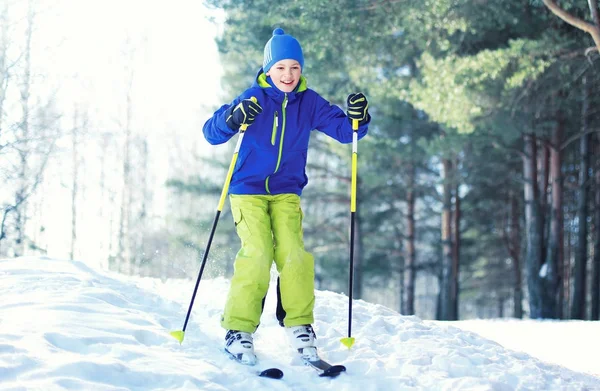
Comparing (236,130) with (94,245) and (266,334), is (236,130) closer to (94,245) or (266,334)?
(266,334)

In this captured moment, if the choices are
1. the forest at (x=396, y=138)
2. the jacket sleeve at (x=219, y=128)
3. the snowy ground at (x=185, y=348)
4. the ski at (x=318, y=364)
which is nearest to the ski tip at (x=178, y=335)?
the snowy ground at (x=185, y=348)

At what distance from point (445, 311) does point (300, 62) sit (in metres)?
13.8

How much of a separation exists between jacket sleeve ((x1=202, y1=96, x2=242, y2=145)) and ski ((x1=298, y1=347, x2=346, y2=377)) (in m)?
1.56

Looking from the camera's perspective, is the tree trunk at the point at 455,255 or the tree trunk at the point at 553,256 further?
the tree trunk at the point at 455,255

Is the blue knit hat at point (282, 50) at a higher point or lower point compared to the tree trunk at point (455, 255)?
higher

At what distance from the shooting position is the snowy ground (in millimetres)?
3246

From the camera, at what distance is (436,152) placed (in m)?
12.9

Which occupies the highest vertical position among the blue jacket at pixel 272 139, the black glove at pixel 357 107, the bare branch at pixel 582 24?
the bare branch at pixel 582 24

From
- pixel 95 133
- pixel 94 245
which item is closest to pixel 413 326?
pixel 95 133

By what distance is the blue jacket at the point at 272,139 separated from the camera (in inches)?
164

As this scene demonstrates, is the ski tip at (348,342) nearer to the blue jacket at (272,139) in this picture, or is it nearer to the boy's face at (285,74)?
the blue jacket at (272,139)

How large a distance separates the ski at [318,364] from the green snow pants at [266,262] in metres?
0.20

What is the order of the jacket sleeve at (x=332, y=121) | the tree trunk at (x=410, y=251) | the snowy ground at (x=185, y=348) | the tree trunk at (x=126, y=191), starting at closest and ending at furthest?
the snowy ground at (x=185, y=348) → the jacket sleeve at (x=332, y=121) → the tree trunk at (x=410, y=251) → the tree trunk at (x=126, y=191)

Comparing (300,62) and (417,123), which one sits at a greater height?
(417,123)
